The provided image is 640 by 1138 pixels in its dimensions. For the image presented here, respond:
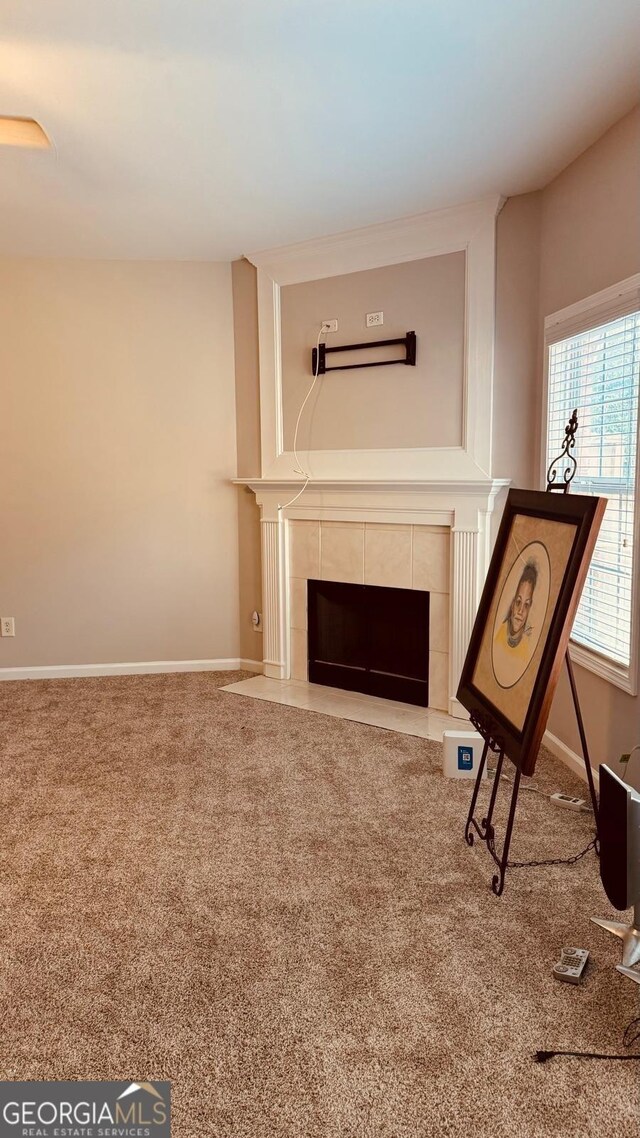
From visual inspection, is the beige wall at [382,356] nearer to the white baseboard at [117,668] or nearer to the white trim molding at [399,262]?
the white trim molding at [399,262]

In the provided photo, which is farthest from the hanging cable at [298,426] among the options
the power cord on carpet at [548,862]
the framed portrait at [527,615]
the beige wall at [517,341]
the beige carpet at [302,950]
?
the power cord on carpet at [548,862]

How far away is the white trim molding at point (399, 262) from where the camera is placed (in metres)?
3.80

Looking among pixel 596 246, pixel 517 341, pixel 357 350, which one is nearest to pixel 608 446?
pixel 596 246

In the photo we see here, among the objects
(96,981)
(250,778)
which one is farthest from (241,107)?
(96,981)

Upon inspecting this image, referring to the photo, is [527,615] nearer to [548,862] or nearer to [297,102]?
[548,862]

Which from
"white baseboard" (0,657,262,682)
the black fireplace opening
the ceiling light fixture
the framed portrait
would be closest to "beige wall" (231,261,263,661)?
"white baseboard" (0,657,262,682)

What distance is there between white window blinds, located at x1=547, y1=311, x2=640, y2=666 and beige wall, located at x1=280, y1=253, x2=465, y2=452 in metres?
0.71

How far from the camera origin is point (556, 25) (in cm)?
229

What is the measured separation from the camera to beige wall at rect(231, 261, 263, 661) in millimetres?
4773

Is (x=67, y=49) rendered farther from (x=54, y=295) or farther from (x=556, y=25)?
(x=54, y=295)

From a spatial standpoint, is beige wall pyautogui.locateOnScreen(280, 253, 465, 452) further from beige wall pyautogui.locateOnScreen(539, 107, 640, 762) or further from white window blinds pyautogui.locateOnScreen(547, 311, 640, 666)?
white window blinds pyautogui.locateOnScreen(547, 311, 640, 666)

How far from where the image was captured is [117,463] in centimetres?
493

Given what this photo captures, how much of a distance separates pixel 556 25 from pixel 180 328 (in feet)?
9.94

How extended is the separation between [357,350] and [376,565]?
1.24 metres
